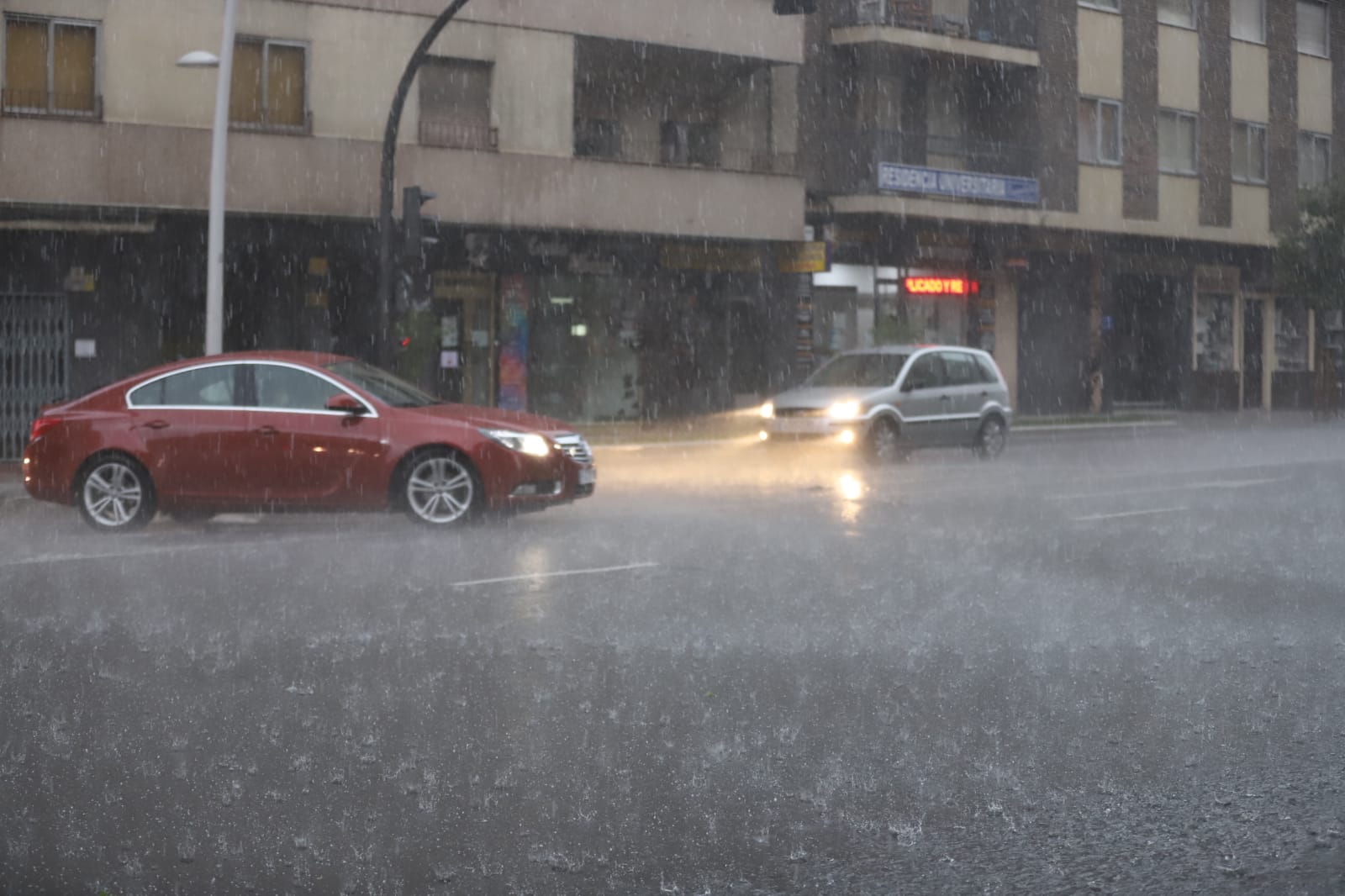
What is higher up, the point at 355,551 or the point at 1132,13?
the point at 1132,13

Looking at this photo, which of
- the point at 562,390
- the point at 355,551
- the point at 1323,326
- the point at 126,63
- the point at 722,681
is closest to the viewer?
the point at 722,681

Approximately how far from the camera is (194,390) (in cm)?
1351

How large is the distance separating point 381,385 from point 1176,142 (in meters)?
28.7

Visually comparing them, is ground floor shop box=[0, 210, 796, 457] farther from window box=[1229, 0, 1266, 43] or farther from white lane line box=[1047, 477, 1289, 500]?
window box=[1229, 0, 1266, 43]

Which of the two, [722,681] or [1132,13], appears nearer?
[722,681]

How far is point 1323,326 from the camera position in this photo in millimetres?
42250

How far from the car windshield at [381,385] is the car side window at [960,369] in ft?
34.1

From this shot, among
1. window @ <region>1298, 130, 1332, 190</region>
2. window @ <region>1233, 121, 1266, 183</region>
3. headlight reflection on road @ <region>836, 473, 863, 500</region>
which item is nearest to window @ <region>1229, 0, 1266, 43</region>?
window @ <region>1233, 121, 1266, 183</region>

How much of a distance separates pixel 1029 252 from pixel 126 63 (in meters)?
20.2

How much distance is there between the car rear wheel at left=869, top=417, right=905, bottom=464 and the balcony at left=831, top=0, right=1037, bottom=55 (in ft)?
39.5

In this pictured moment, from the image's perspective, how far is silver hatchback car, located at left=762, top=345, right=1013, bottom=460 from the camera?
21406 mm

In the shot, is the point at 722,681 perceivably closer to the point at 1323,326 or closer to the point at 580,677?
the point at 580,677

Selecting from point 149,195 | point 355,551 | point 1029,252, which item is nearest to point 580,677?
point 355,551

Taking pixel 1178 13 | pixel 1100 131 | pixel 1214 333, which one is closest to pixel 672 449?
pixel 1100 131
